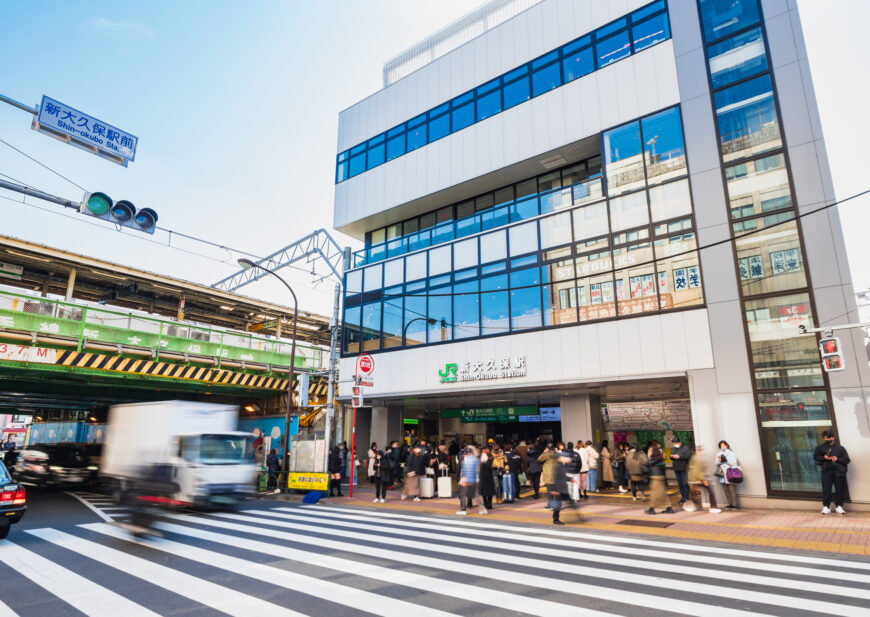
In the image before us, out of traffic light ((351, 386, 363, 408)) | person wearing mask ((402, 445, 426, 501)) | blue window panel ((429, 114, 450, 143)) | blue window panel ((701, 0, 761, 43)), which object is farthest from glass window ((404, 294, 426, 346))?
blue window panel ((701, 0, 761, 43))

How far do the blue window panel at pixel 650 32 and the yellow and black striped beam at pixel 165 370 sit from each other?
2121 centimetres

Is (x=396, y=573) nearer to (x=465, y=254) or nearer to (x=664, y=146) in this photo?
(x=465, y=254)

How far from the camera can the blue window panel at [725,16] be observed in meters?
14.9

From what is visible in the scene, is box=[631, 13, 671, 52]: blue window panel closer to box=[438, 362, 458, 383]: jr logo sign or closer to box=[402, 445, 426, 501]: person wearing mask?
box=[438, 362, 458, 383]: jr logo sign

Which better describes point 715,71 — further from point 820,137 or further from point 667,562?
point 667,562

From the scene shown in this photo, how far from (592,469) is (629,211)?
331 inches

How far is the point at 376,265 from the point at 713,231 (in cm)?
1391

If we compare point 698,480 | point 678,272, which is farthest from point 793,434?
point 678,272

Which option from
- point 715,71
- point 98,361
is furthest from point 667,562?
point 98,361

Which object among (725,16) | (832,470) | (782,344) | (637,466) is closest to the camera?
(832,470)

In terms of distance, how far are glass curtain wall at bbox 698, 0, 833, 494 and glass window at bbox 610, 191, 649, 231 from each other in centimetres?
235

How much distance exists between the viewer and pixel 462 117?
21.4 meters

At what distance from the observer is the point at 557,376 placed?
16.6m

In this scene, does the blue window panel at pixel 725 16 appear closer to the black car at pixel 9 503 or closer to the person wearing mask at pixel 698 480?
the person wearing mask at pixel 698 480
